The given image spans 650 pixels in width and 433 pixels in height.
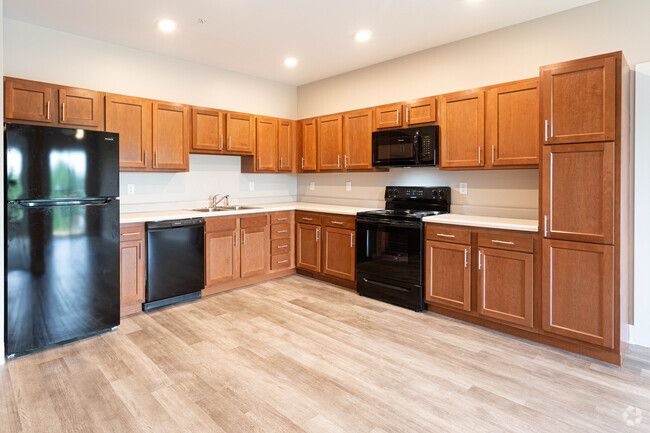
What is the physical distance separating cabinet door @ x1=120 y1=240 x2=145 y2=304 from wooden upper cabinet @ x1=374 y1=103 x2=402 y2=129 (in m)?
2.74

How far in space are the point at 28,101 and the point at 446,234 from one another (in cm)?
373

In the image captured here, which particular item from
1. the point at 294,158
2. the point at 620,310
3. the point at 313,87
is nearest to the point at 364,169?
the point at 294,158

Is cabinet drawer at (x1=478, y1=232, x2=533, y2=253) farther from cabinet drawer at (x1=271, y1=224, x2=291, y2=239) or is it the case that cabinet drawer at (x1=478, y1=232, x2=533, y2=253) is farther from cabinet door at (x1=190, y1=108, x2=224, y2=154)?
cabinet door at (x1=190, y1=108, x2=224, y2=154)

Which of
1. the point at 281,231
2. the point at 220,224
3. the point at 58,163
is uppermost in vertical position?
the point at 58,163

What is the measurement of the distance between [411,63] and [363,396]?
11.6 ft

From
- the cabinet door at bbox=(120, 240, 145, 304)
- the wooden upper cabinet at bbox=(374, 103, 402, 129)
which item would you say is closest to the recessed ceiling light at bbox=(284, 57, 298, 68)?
the wooden upper cabinet at bbox=(374, 103, 402, 129)

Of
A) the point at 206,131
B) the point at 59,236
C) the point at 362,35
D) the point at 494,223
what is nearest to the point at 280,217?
the point at 206,131

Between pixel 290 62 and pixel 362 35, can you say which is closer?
pixel 362 35

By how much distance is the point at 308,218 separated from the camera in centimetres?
473

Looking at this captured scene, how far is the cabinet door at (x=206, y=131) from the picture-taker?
4.26 metres

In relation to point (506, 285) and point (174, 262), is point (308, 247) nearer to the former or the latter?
point (174, 262)

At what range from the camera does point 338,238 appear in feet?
14.4

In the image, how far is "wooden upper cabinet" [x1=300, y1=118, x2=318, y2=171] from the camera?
5059mm

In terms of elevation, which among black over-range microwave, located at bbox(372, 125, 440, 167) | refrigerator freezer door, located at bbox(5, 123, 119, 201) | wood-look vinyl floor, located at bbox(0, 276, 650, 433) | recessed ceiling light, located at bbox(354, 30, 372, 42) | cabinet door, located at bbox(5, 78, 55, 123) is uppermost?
recessed ceiling light, located at bbox(354, 30, 372, 42)
